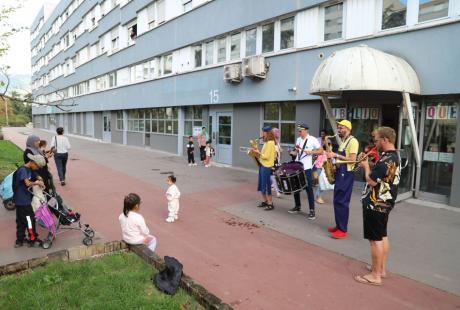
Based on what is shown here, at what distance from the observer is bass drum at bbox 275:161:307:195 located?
682cm

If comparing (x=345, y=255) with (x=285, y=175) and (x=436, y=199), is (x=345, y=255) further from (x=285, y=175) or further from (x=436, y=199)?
(x=436, y=199)

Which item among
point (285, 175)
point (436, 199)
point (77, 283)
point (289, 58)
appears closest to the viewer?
point (77, 283)

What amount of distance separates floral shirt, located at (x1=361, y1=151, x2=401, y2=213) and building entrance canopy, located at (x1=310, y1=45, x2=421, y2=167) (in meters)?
4.19

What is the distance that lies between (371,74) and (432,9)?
2249 mm

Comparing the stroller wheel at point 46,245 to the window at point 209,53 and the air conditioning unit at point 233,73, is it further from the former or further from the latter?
the window at point 209,53

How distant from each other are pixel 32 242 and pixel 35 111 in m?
68.3

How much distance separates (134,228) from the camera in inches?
195

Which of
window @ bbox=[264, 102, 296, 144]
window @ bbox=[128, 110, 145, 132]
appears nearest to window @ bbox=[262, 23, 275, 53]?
window @ bbox=[264, 102, 296, 144]

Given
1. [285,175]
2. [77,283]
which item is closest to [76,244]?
[77,283]

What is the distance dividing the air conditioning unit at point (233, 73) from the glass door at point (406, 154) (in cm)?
659

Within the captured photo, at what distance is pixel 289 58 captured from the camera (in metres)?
11.9

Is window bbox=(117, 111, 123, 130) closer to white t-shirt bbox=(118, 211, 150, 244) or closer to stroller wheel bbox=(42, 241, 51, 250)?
stroller wheel bbox=(42, 241, 51, 250)

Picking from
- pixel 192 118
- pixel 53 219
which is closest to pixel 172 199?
pixel 53 219

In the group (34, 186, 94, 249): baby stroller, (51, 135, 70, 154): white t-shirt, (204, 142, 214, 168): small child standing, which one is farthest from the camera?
(204, 142, 214, 168): small child standing
